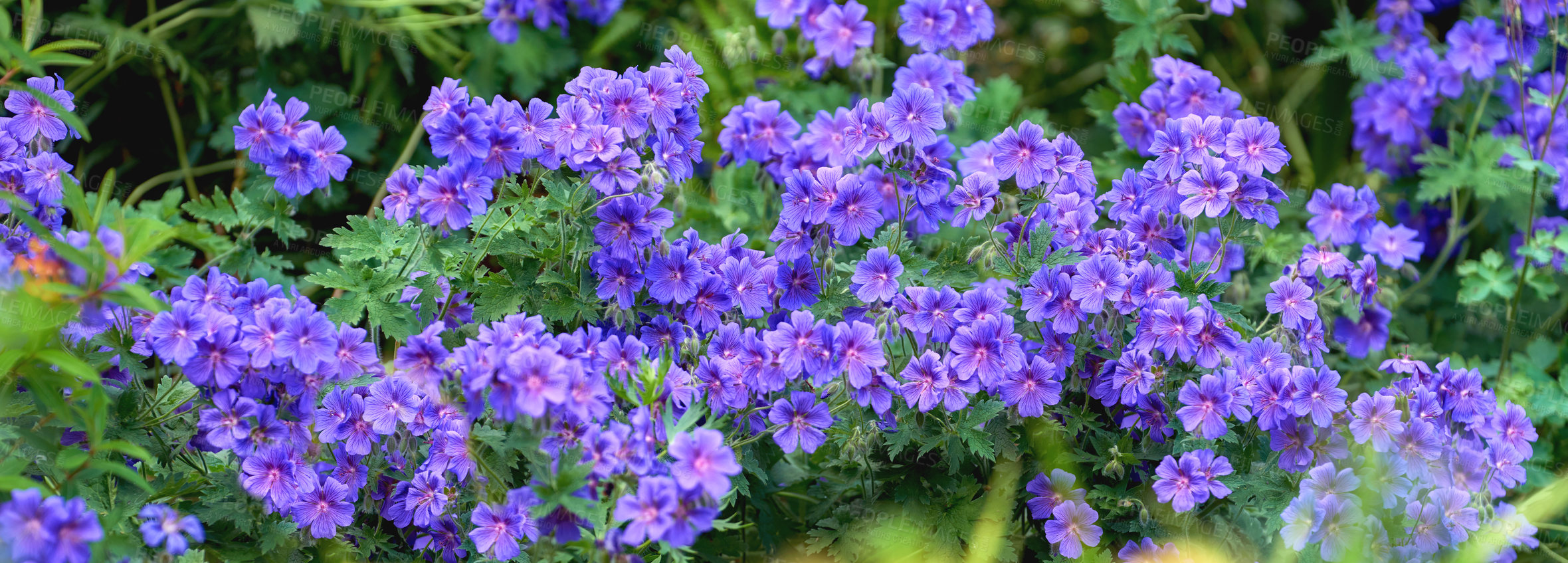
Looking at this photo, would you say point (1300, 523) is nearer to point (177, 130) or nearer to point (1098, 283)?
point (1098, 283)

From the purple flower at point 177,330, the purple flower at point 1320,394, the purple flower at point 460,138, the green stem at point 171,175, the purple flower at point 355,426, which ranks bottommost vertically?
the green stem at point 171,175

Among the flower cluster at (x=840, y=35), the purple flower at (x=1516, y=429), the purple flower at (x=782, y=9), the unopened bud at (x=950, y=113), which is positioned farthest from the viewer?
the purple flower at (x=782, y=9)

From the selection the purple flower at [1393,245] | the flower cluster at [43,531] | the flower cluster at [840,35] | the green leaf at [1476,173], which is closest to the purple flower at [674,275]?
the flower cluster at [43,531]

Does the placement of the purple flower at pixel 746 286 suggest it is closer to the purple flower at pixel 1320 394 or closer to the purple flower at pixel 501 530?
the purple flower at pixel 501 530

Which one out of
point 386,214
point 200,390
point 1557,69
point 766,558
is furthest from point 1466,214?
point 200,390

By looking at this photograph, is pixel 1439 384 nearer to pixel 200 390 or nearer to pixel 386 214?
pixel 386 214

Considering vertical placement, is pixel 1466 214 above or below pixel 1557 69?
below

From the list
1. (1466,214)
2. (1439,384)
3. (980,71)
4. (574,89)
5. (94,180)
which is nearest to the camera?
(574,89)
